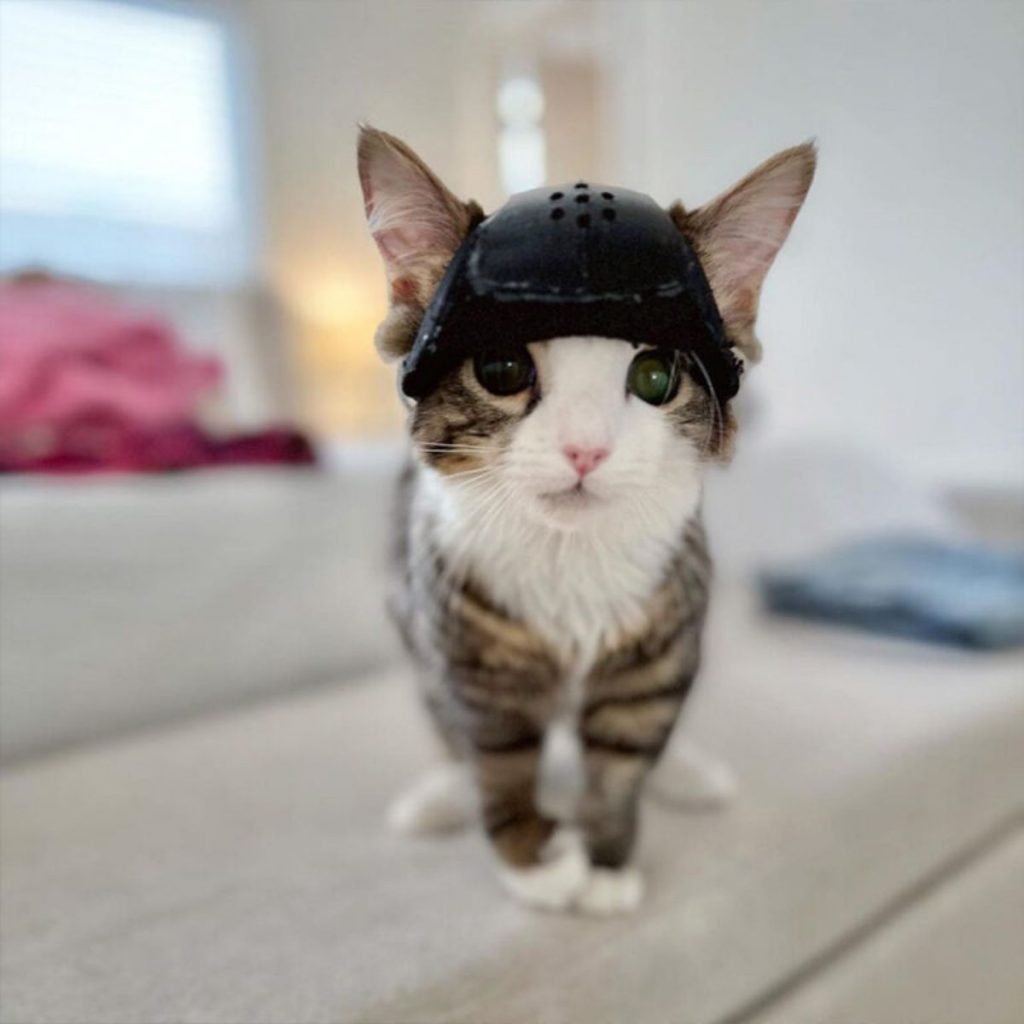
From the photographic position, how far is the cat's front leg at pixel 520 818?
555 millimetres

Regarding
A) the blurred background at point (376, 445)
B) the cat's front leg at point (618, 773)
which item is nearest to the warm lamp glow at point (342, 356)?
the blurred background at point (376, 445)

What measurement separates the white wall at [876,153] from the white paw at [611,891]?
13.5 inches

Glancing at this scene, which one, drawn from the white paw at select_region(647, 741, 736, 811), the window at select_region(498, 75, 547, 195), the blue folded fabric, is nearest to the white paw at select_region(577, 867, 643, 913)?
the white paw at select_region(647, 741, 736, 811)

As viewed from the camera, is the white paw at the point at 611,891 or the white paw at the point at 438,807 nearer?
the white paw at the point at 611,891

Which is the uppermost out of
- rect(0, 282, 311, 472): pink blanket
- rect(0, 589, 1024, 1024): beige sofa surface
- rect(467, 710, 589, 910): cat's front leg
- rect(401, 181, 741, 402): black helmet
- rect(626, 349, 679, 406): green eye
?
rect(401, 181, 741, 402): black helmet

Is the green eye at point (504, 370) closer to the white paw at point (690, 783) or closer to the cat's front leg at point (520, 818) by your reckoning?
the cat's front leg at point (520, 818)

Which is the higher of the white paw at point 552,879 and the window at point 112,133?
the window at point 112,133

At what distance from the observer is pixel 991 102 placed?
434mm

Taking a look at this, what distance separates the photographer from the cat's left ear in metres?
0.32

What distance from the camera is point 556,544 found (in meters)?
0.44

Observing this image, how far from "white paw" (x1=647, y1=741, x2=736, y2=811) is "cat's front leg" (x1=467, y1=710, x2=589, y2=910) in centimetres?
13

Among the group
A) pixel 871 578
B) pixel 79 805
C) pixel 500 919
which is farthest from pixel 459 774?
pixel 871 578

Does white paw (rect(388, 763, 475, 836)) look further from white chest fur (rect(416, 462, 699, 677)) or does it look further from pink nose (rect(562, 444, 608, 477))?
pink nose (rect(562, 444, 608, 477))

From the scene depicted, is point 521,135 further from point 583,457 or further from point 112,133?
point 112,133
